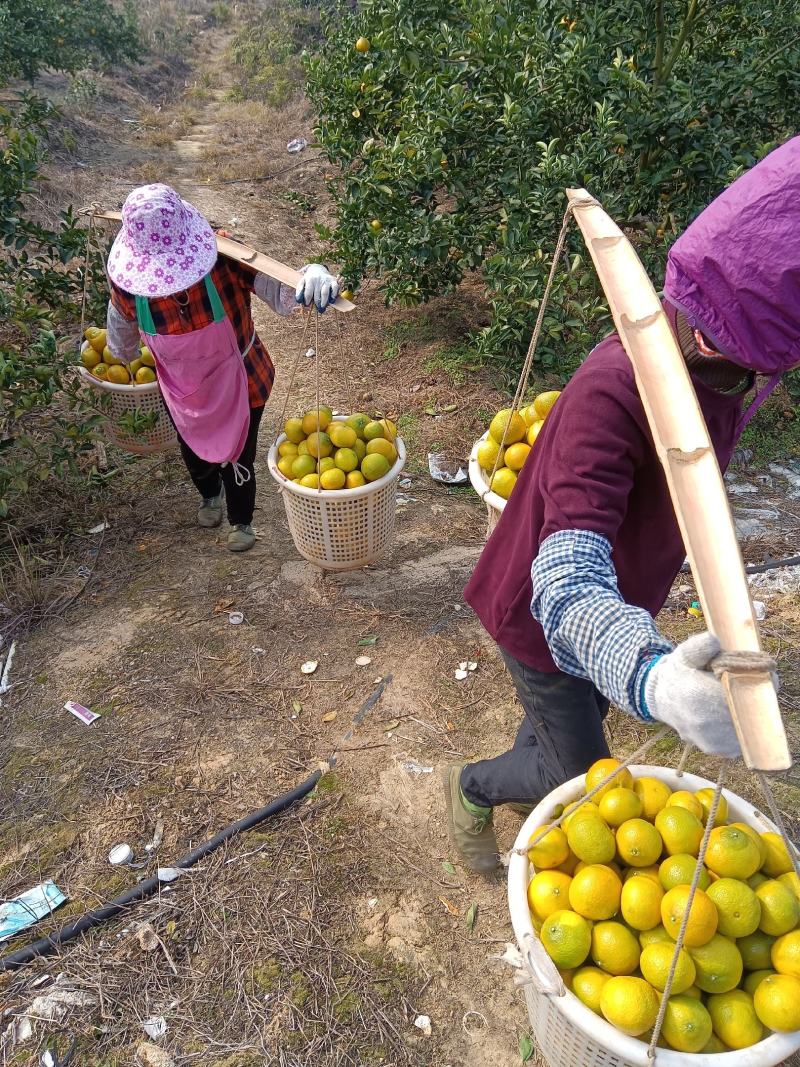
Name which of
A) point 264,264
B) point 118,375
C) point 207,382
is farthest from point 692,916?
point 118,375

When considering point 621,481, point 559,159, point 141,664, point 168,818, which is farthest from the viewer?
point 559,159

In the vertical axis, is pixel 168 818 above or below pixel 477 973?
above

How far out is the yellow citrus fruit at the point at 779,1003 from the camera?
1.30m

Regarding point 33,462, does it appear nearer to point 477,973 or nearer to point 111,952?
point 111,952

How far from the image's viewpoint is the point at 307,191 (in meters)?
10.1

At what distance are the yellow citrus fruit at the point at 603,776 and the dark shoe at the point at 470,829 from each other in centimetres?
80

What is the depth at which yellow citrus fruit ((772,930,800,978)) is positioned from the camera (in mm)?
1369

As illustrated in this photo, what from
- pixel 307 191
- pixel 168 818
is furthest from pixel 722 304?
pixel 307 191

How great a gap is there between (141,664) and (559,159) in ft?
12.6

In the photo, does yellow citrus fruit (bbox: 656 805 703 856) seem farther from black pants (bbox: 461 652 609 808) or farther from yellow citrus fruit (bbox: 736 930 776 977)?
black pants (bbox: 461 652 609 808)

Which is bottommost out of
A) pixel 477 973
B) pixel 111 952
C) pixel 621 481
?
pixel 477 973

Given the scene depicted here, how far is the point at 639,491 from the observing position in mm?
1568

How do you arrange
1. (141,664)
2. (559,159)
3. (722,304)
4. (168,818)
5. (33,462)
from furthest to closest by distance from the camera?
(559,159) < (33,462) < (141,664) < (168,818) < (722,304)

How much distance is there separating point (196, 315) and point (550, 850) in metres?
2.69
